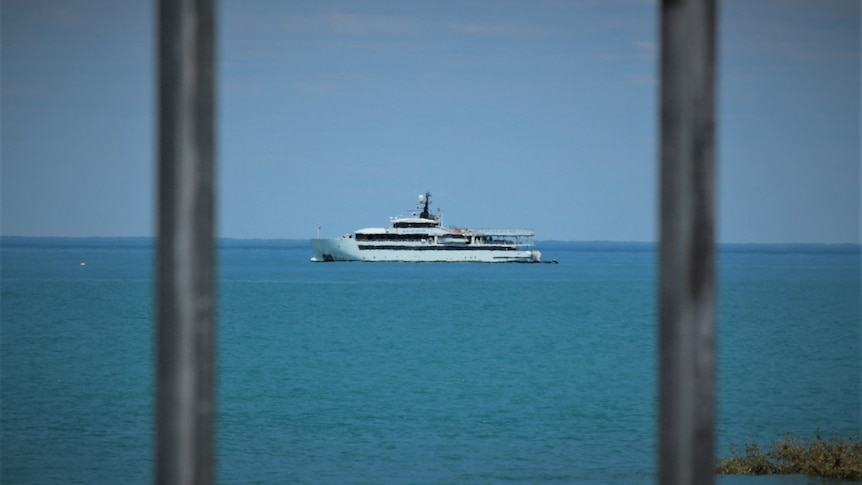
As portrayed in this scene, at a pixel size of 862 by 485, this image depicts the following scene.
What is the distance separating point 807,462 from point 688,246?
36.8ft

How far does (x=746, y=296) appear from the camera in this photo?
228 ft

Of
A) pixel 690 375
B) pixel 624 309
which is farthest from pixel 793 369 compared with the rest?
pixel 690 375

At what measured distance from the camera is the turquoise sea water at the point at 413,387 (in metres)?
16.8

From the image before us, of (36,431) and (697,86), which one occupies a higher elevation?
(697,86)

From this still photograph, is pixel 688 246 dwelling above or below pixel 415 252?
above

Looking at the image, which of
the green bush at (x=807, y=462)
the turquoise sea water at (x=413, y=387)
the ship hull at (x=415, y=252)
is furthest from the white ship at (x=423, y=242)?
the green bush at (x=807, y=462)

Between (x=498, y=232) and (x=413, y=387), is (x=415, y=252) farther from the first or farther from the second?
(x=413, y=387)

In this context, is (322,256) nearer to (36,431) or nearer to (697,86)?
(36,431)

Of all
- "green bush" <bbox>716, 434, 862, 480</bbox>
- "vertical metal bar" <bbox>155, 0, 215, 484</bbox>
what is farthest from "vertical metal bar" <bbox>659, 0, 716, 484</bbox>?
"green bush" <bbox>716, 434, 862, 480</bbox>

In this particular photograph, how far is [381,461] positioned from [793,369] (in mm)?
18496

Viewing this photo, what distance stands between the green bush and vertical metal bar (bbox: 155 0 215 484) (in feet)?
35.5

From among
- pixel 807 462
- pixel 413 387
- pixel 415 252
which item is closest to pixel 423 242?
pixel 415 252

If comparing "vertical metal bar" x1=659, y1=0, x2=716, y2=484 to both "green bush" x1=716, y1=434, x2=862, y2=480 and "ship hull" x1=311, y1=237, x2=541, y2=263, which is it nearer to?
"green bush" x1=716, y1=434, x2=862, y2=480

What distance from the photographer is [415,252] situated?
303ft
